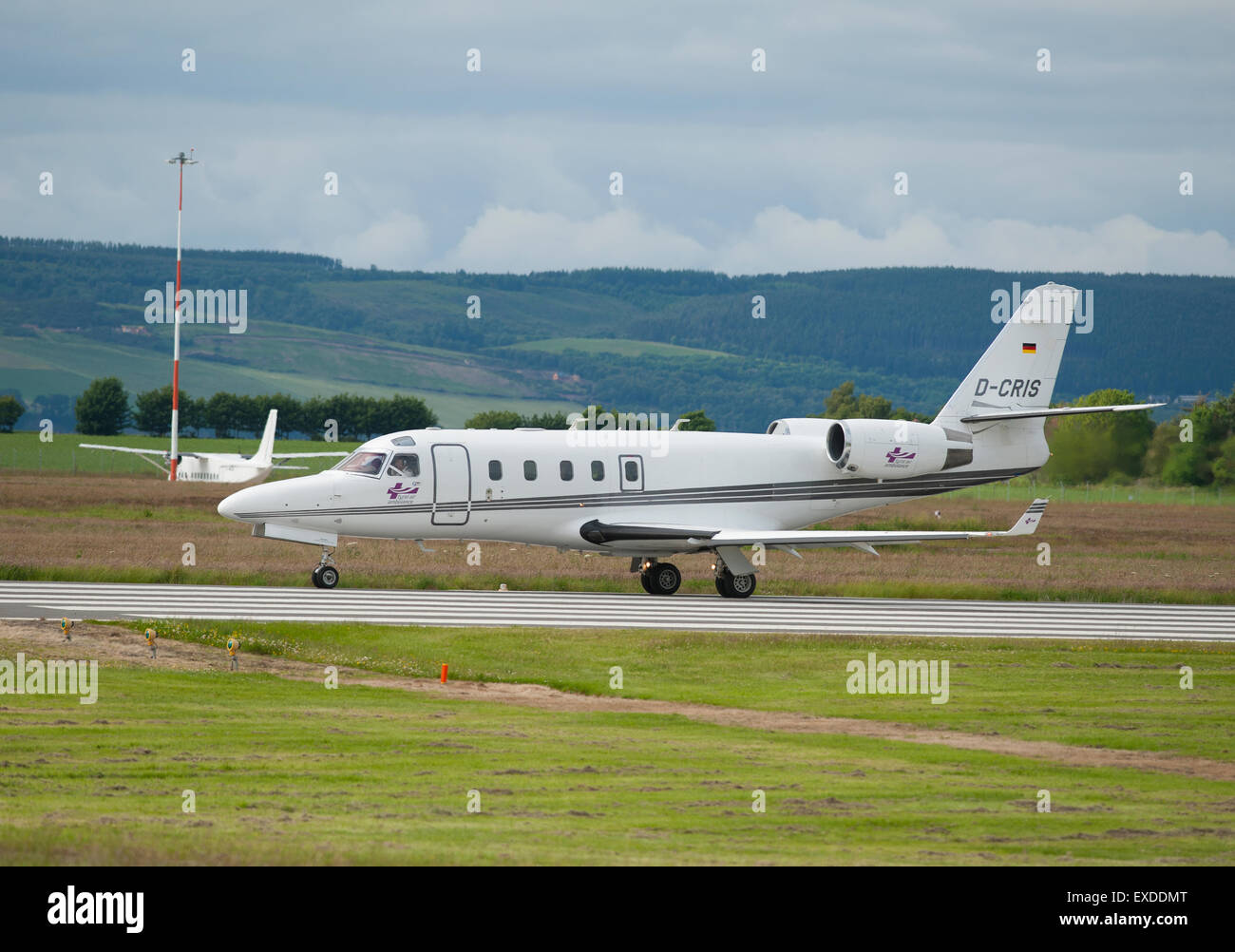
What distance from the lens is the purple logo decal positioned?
2956 cm

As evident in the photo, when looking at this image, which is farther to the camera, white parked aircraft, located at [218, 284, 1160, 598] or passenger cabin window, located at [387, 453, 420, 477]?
passenger cabin window, located at [387, 453, 420, 477]

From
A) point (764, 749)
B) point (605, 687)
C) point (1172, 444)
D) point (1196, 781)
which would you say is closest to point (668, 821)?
point (764, 749)

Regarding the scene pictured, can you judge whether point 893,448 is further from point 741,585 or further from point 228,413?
point 228,413

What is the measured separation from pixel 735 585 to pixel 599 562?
829 cm

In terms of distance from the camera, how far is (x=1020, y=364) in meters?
34.3

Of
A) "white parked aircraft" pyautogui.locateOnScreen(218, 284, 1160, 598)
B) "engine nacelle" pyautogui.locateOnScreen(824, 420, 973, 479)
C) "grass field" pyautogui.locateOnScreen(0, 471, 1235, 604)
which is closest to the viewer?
"white parked aircraft" pyautogui.locateOnScreen(218, 284, 1160, 598)

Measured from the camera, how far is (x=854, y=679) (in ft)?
63.3

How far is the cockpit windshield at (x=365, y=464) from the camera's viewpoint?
29656 mm

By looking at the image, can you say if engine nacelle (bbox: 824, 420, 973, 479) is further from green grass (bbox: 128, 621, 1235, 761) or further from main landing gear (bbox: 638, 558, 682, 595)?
green grass (bbox: 128, 621, 1235, 761)

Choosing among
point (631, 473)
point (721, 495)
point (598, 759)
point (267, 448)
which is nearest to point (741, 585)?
point (721, 495)

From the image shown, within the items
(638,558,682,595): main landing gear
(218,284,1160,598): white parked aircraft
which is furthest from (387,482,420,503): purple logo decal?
(638,558,682,595): main landing gear

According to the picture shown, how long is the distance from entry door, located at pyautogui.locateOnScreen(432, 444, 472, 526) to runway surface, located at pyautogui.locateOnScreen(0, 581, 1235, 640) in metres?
1.59

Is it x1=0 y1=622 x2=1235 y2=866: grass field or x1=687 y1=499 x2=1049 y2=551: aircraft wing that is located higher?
x1=687 y1=499 x2=1049 y2=551: aircraft wing
